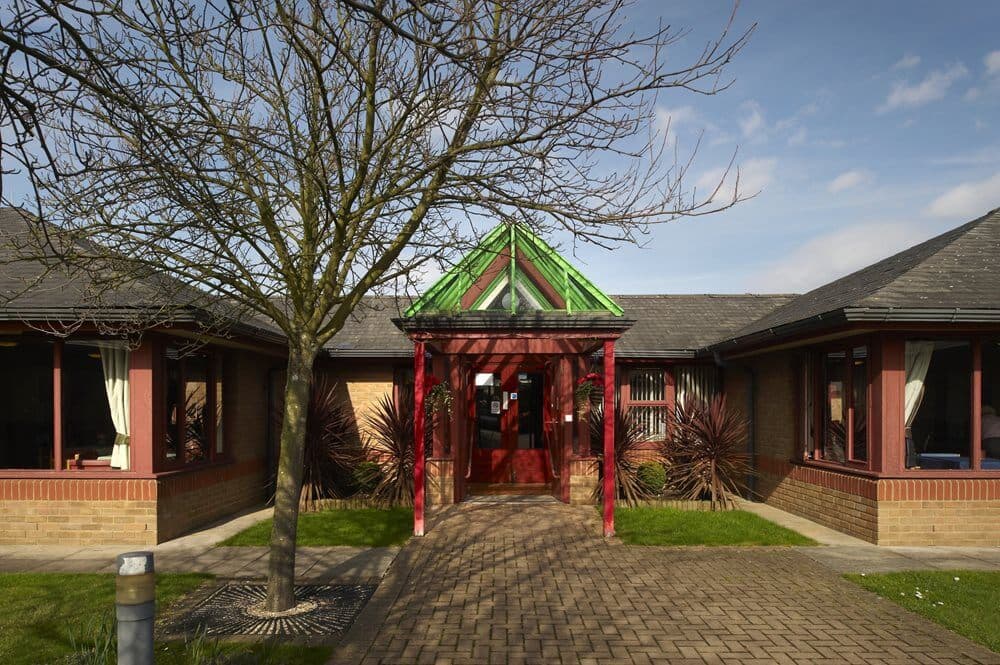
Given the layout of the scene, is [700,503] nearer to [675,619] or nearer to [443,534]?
[443,534]

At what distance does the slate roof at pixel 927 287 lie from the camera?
8.82 meters

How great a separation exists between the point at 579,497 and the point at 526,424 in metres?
2.36

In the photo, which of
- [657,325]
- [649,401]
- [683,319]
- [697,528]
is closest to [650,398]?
[649,401]

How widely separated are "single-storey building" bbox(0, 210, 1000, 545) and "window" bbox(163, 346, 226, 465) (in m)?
0.04

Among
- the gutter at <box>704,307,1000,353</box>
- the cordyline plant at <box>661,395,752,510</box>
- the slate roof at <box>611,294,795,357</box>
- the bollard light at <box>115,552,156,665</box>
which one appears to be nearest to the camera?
the bollard light at <box>115,552,156,665</box>

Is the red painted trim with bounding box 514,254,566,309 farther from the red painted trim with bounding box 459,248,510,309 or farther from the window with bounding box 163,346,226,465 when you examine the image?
the window with bounding box 163,346,226,465

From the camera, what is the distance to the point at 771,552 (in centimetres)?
894

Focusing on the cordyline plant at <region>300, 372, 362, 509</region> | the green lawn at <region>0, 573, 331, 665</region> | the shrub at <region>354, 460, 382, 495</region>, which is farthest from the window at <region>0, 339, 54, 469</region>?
the green lawn at <region>0, 573, 331, 665</region>

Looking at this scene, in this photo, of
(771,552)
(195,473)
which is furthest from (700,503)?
(195,473)

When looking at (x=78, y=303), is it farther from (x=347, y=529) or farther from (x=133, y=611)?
(x=133, y=611)

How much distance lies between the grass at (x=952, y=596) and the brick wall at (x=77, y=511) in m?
8.53

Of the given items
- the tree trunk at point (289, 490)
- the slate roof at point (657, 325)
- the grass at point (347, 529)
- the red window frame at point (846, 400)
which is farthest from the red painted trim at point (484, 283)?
the red window frame at point (846, 400)

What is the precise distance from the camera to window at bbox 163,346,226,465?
35.3 feet

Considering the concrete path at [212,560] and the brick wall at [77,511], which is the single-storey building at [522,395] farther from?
the concrete path at [212,560]
